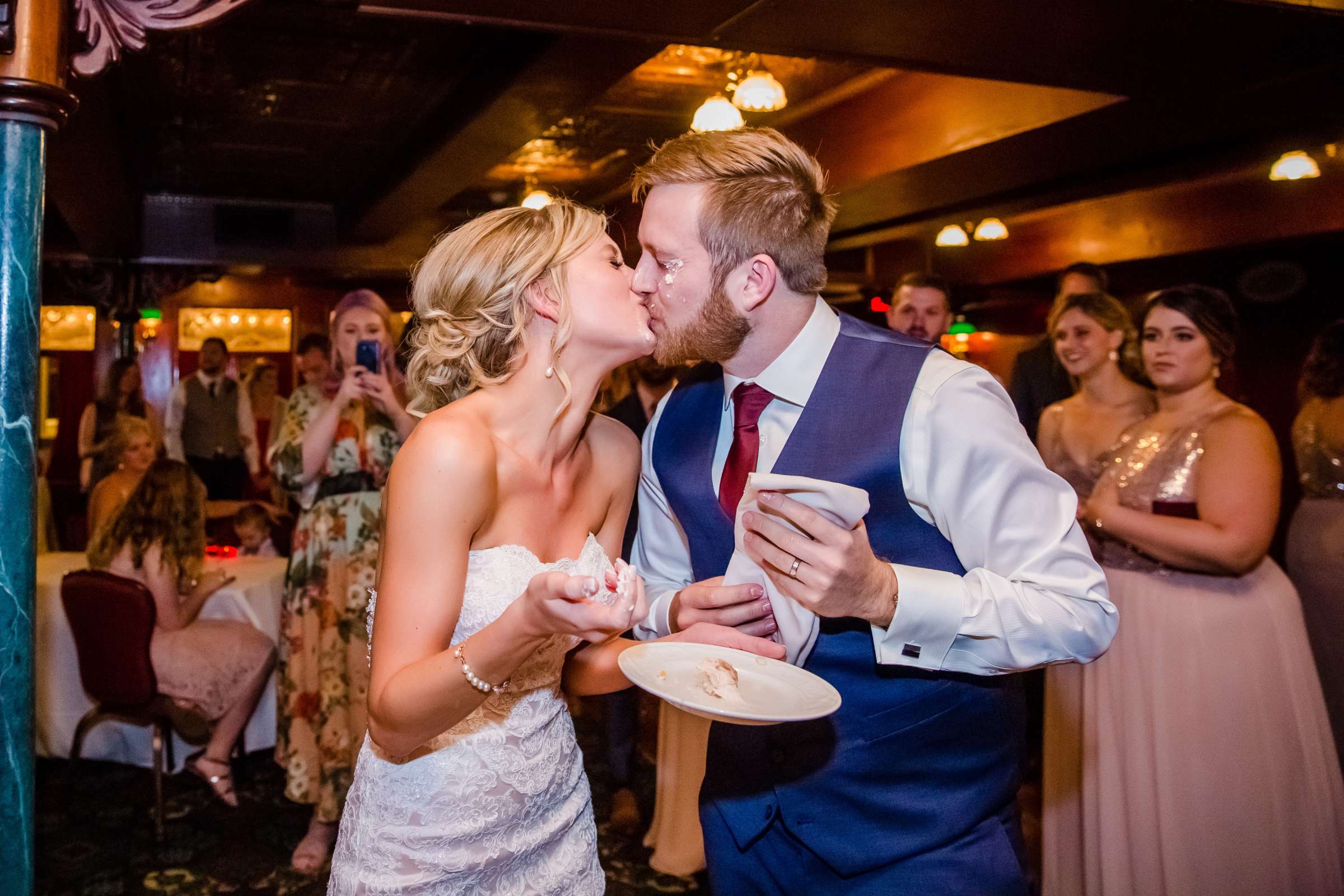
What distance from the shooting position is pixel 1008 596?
58.5 inches

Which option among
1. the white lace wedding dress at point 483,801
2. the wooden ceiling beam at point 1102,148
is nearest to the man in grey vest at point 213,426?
the wooden ceiling beam at point 1102,148

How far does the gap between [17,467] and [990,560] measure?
1786mm

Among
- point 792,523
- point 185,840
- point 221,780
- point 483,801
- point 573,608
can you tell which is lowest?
point 185,840

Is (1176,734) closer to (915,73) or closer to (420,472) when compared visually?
(420,472)

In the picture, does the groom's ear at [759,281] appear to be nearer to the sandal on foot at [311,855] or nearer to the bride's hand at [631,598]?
the bride's hand at [631,598]

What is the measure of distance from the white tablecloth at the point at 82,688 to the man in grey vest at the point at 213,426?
4.26 meters

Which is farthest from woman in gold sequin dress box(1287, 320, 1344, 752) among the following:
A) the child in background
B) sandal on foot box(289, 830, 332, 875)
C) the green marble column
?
the child in background

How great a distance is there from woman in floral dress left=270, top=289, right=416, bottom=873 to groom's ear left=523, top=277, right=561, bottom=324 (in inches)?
72.3

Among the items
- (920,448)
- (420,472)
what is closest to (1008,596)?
(920,448)

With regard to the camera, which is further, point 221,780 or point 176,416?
point 176,416

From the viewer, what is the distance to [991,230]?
26.7 feet

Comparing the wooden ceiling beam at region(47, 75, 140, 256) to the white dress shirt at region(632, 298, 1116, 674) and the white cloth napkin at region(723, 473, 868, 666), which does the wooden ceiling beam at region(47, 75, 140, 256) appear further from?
the white dress shirt at region(632, 298, 1116, 674)

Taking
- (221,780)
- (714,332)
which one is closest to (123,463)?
(221,780)

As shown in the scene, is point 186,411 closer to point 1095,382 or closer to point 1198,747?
point 1095,382
